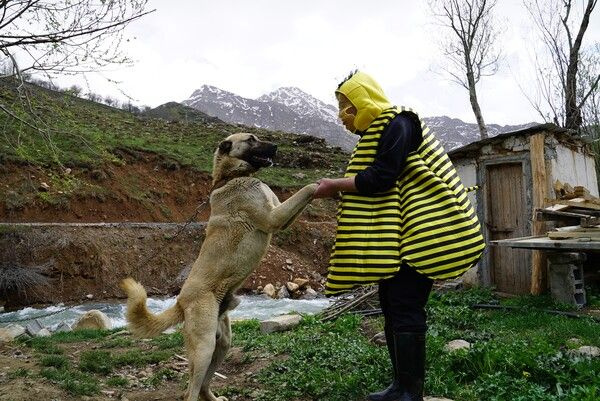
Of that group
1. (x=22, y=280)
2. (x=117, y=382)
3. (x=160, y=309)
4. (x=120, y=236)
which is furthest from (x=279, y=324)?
(x=120, y=236)

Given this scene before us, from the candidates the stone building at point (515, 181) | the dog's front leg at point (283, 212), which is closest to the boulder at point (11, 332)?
the dog's front leg at point (283, 212)

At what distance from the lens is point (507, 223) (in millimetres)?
10367

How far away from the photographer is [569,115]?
17.5 meters

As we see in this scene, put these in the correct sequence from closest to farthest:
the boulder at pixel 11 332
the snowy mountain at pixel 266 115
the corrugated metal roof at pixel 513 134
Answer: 1. the boulder at pixel 11 332
2. the corrugated metal roof at pixel 513 134
3. the snowy mountain at pixel 266 115

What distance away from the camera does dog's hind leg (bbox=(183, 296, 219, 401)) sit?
361cm

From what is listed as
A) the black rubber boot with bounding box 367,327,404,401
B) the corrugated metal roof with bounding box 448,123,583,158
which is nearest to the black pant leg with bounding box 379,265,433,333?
the black rubber boot with bounding box 367,327,404,401

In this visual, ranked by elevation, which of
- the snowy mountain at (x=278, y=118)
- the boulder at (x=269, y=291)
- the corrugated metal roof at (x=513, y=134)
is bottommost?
the boulder at (x=269, y=291)

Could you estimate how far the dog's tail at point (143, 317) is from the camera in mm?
3812

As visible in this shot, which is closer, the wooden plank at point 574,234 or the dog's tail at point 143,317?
the dog's tail at point 143,317

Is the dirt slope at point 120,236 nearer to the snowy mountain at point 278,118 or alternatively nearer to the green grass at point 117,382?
the green grass at point 117,382

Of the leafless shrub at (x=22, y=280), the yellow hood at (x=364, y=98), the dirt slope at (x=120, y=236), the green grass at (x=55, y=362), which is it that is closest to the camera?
the yellow hood at (x=364, y=98)

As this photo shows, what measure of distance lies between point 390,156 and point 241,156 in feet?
5.18

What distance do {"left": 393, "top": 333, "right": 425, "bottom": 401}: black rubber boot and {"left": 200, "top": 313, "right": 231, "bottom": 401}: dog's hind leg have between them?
5.05 feet

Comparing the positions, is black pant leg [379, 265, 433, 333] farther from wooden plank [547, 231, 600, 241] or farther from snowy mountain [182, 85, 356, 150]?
snowy mountain [182, 85, 356, 150]
